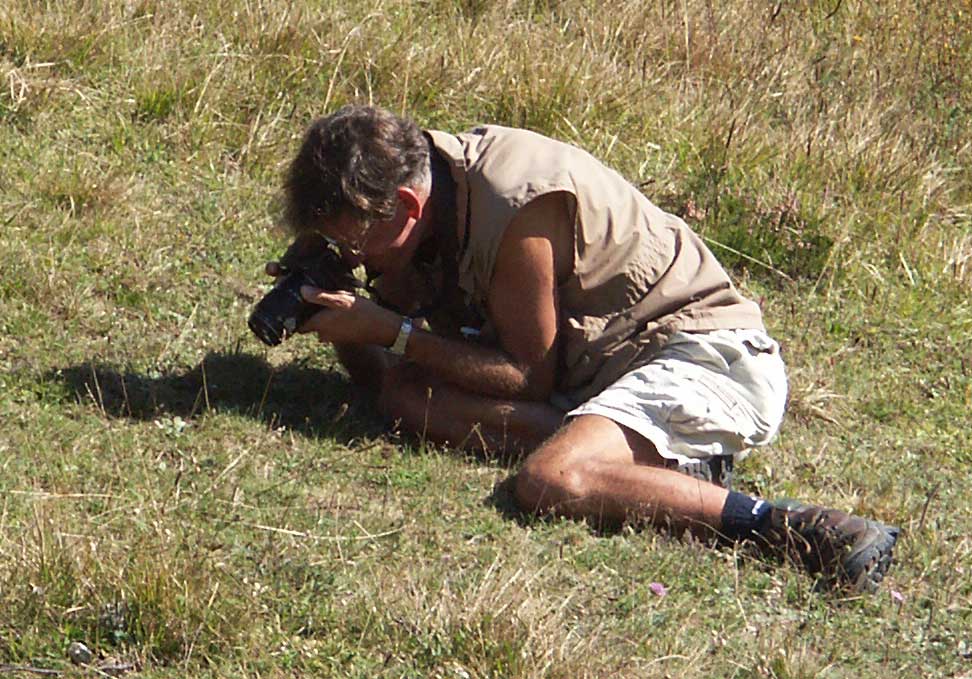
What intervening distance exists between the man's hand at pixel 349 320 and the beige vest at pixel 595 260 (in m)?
0.28

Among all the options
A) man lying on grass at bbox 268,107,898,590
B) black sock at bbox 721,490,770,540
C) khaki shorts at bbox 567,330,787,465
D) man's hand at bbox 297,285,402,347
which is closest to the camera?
black sock at bbox 721,490,770,540

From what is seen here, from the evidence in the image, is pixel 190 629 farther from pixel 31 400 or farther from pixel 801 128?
pixel 801 128

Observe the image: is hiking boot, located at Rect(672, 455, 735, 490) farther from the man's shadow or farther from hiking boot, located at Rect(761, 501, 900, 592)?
the man's shadow

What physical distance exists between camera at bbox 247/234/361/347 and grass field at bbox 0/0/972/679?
0.30 metres

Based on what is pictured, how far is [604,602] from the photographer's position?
4047mm

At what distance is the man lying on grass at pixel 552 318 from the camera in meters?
4.47

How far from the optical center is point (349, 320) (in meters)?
4.71

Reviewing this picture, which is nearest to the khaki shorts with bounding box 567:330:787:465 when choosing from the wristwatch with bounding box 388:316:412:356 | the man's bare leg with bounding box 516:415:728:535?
the man's bare leg with bounding box 516:415:728:535

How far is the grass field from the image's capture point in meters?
3.65

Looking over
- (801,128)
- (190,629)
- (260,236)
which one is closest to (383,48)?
(260,236)

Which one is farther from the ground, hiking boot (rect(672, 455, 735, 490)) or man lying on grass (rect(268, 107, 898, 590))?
man lying on grass (rect(268, 107, 898, 590))

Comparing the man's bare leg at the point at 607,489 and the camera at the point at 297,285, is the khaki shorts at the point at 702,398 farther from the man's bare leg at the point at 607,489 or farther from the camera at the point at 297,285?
the camera at the point at 297,285

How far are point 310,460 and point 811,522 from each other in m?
1.45

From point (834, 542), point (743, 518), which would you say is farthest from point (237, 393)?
point (834, 542)
